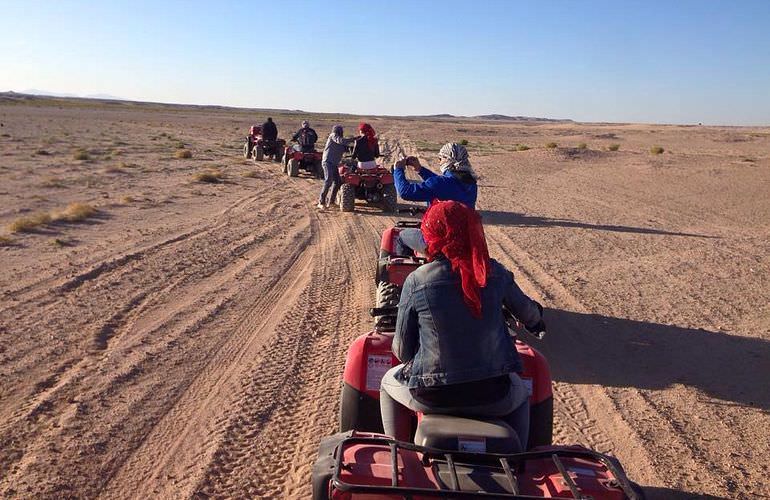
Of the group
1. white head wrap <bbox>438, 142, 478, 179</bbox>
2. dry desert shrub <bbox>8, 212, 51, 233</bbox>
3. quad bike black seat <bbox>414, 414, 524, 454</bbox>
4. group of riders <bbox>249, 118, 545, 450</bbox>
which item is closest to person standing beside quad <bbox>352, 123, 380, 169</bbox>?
dry desert shrub <bbox>8, 212, 51, 233</bbox>

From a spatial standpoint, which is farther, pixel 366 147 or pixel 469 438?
pixel 366 147

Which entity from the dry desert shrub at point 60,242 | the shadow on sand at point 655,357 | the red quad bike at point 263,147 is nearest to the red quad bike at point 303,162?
the red quad bike at point 263,147

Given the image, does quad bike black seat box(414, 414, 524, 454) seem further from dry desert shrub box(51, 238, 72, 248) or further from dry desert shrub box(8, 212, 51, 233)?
dry desert shrub box(8, 212, 51, 233)

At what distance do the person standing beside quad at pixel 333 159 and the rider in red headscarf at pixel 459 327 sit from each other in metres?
11.7

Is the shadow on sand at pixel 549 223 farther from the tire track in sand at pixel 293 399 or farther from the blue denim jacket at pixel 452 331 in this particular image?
the blue denim jacket at pixel 452 331

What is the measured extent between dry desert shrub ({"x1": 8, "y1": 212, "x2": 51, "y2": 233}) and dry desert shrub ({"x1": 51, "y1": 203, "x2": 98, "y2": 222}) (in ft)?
0.81

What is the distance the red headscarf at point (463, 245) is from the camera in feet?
10.3

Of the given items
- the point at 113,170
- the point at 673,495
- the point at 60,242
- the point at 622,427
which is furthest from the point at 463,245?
the point at 113,170

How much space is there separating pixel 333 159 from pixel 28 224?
589 centimetres

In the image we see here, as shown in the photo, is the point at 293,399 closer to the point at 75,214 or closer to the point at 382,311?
the point at 382,311

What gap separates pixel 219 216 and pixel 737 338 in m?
9.95

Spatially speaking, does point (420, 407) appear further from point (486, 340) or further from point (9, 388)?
point (9, 388)

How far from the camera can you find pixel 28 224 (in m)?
12.1

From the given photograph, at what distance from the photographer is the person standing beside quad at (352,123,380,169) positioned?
14.0 meters
